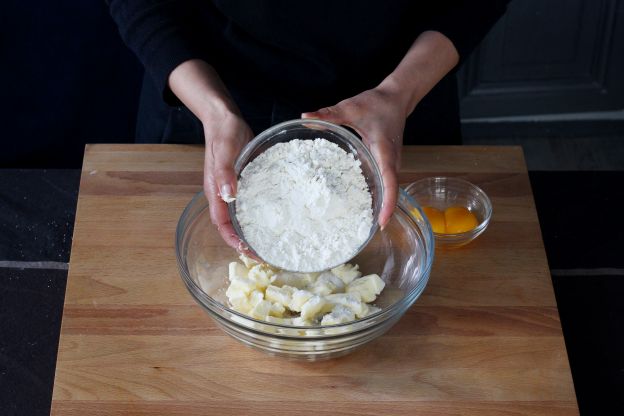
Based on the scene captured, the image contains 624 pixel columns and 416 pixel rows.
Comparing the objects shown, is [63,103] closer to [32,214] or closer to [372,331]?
[32,214]

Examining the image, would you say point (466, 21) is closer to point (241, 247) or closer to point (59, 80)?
point (241, 247)

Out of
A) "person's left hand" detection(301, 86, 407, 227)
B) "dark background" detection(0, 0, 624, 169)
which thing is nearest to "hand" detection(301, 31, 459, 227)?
"person's left hand" detection(301, 86, 407, 227)

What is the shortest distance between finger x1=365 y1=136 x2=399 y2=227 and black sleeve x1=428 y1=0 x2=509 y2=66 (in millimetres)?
333

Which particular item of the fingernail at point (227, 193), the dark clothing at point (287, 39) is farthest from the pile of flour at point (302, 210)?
the dark clothing at point (287, 39)

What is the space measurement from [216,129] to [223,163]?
0.12 m

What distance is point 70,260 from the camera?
1280 millimetres

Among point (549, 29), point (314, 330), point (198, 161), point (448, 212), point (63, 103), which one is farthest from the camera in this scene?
point (549, 29)

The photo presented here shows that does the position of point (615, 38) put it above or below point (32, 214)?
below

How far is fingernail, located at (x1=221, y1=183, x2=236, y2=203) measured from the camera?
3.56 feet

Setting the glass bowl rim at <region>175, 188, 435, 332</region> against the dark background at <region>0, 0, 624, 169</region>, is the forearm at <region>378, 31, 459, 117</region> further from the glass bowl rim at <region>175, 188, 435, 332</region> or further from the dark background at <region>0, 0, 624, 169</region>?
the dark background at <region>0, 0, 624, 169</region>

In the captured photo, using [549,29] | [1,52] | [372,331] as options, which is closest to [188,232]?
[372,331]

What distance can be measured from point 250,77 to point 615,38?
1.27 m

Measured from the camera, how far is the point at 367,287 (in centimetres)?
117

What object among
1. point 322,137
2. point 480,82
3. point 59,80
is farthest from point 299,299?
point 480,82
